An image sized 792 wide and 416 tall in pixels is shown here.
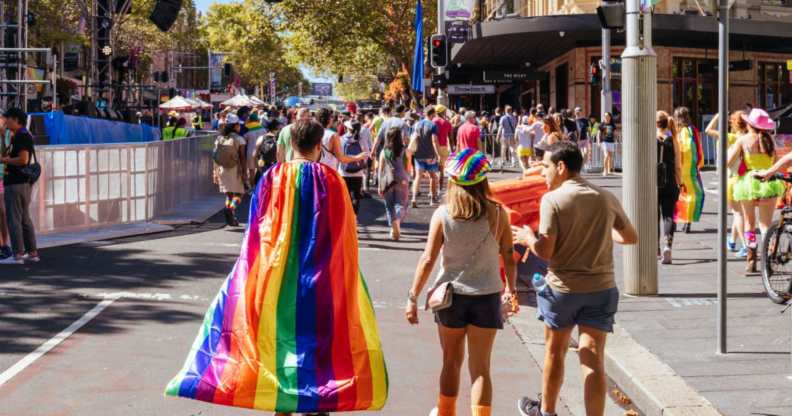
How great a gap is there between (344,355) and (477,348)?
65 cm

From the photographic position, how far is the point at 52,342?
8422mm

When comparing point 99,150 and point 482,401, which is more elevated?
point 99,150

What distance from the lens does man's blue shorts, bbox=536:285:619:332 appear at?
5.66 metres

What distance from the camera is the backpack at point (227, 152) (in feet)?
56.3

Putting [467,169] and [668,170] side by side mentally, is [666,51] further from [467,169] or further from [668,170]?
[467,169]

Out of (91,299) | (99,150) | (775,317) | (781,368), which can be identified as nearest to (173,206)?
(99,150)

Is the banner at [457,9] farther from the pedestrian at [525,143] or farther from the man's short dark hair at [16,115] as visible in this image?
the man's short dark hair at [16,115]

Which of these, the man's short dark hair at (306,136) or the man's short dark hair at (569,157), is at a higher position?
the man's short dark hair at (306,136)

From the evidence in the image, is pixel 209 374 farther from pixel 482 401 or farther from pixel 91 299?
pixel 91 299

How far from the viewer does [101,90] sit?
29734 millimetres

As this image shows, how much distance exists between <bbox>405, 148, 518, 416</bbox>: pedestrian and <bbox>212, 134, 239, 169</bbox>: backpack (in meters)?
11.8

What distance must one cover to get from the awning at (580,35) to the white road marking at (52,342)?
2405 cm

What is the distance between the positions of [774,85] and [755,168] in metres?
30.9

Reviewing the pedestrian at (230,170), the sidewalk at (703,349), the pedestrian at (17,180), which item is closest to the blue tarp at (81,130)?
the pedestrian at (230,170)
